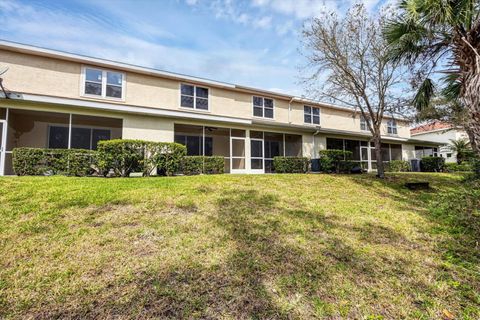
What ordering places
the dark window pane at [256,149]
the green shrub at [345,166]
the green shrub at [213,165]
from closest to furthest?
the green shrub at [213,165] → the dark window pane at [256,149] → the green shrub at [345,166]

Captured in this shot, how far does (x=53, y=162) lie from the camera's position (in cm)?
958

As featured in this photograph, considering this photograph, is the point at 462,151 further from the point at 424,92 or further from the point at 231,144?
the point at 231,144

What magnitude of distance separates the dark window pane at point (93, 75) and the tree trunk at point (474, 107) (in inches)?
601

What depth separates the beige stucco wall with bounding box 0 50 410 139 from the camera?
1120cm

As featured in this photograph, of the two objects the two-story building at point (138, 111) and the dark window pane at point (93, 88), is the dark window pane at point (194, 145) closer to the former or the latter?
the two-story building at point (138, 111)

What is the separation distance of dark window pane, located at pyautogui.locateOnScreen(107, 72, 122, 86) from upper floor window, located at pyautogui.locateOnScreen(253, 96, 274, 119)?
9016mm

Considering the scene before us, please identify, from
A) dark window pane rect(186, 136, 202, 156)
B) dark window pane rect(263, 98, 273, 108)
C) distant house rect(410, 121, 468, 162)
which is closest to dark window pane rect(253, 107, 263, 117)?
dark window pane rect(263, 98, 273, 108)

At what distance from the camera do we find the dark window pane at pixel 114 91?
1289 cm

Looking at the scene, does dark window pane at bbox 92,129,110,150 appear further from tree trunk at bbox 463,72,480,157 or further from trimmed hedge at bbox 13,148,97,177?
tree trunk at bbox 463,72,480,157

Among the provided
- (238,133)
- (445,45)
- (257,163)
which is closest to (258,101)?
(238,133)

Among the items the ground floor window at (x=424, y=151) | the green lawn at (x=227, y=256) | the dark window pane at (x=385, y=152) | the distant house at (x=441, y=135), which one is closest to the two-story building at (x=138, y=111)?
the dark window pane at (x=385, y=152)

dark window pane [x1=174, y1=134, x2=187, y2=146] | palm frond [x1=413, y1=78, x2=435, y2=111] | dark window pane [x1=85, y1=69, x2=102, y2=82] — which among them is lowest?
dark window pane [x1=174, y1=134, x2=187, y2=146]

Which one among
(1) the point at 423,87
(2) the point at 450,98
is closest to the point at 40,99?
(1) the point at 423,87

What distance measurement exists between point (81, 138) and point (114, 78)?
13.4ft
